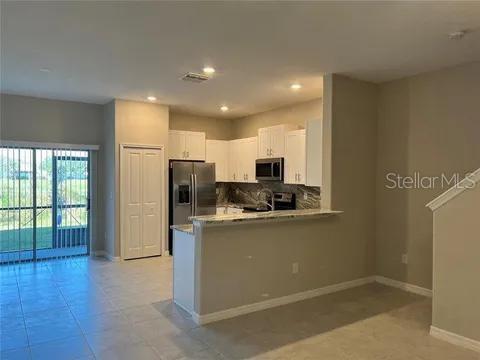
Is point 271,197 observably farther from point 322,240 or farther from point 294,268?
point 294,268

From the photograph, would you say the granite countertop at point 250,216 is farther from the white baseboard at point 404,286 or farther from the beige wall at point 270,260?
the white baseboard at point 404,286

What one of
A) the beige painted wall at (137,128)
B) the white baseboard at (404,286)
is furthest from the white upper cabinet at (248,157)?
the white baseboard at (404,286)

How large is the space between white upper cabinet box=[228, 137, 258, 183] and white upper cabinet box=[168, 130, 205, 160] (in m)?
0.67

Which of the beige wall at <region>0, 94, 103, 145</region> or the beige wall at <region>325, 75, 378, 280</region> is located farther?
the beige wall at <region>0, 94, 103, 145</region>

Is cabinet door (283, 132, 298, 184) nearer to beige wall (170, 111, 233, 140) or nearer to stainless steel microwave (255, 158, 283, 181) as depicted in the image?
stainless steel microwave (255, 158, 283, 181)

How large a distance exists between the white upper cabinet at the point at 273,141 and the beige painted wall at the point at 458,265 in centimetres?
309

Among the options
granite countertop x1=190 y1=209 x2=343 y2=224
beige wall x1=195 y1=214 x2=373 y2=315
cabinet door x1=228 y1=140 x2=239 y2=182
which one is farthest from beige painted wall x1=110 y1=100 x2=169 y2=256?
beige wall x1=195 y1=214 x2=373 y2=315

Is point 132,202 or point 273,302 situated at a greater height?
point 132,202

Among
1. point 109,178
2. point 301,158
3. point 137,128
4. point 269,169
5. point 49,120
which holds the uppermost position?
point 49,120

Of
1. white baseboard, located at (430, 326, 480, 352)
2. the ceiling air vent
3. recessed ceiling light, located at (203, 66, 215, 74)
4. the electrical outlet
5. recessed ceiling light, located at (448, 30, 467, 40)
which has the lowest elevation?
white baseboard, located at (430, 326, 480, 352)

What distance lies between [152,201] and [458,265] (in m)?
4.71

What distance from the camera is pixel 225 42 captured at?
338 centimetres

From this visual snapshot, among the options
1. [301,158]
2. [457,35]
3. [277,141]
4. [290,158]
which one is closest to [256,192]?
[277,141]

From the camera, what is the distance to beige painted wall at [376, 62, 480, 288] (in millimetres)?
4031
